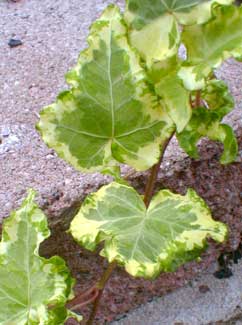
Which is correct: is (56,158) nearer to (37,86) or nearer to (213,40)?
(37,86)

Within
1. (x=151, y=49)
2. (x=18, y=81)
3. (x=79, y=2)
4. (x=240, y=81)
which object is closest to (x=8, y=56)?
(x=18, y=81)

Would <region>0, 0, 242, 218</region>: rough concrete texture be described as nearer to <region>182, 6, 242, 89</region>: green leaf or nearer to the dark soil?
the dark soil

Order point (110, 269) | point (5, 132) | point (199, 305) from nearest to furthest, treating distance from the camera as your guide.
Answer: point (110, 269), point (5, 132), point (199, 305)

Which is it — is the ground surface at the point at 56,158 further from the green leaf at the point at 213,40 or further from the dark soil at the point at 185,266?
the green leaf at the point at 213,40

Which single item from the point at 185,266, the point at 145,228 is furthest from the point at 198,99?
the point at 185,266

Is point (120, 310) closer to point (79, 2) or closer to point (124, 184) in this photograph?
point (124, 184)

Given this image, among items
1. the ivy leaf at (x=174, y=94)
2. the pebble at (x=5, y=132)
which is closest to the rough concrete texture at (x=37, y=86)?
the pebble at (x=5, y=132)
